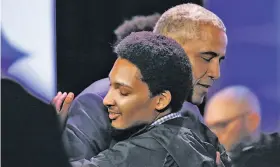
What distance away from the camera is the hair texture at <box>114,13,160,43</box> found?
6.83 ft

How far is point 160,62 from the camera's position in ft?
6.32

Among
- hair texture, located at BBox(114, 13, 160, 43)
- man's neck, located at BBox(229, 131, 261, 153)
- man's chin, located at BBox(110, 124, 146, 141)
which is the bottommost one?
man's neck, located at BBox(229, 131, 261, 153)

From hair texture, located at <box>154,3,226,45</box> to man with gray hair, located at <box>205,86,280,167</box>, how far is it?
0.33 m

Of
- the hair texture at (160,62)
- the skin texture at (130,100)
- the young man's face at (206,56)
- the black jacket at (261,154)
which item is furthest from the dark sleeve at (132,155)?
the black jacket at (261,154)

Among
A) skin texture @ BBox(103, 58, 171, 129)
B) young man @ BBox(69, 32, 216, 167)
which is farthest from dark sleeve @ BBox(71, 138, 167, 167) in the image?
skin texture @ BBox(103, 58, 171, 129)

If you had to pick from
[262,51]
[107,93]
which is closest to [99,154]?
[107,93]

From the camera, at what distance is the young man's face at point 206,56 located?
2078 mm

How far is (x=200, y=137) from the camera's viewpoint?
2074mm

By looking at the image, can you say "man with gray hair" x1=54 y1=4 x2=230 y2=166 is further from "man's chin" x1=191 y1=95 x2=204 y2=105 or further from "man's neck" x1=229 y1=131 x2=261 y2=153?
"man's neck" x1=229 y1=131 x2=261 y2=153

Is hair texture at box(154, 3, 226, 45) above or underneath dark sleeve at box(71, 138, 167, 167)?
above

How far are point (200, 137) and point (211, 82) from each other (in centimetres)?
28

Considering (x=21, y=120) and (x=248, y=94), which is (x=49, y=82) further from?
(x=248, y=94)

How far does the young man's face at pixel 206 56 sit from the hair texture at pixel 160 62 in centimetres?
7

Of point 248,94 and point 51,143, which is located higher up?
point 248,94
